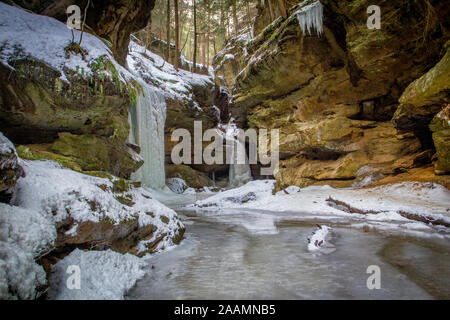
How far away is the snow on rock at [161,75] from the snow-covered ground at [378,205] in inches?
433

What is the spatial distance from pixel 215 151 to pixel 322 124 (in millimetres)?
12293

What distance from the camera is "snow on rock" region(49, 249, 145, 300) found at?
1903mm

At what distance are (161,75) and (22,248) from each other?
60.3 feet

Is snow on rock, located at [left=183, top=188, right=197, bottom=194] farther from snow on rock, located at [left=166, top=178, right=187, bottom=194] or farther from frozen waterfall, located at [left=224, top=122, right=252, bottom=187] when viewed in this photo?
frozen waterfall, located at [left=224, top=122, right=252, bottom=187]

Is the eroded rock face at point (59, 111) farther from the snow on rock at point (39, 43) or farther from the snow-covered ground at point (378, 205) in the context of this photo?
the snow-covered ground at point (378, 205)

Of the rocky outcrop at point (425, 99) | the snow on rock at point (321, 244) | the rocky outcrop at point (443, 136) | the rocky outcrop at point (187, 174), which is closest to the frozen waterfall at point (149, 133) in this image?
the rocky outcrop at point (187, 174)

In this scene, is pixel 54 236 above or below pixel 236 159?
below

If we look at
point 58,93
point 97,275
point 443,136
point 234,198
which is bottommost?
point 234,198

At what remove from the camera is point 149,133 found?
13.7 metres

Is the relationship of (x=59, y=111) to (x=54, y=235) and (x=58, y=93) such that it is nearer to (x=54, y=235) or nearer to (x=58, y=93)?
(x=58, y=93)

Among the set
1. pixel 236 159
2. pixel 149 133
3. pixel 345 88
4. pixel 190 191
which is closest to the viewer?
pixel 345 88

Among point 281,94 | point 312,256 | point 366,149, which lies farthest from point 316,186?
point 312,256

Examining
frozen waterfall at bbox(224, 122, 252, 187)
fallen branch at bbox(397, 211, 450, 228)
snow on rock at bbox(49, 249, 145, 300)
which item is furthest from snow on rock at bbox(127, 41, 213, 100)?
fallen branch at bbox(397, 211, 450, 228)

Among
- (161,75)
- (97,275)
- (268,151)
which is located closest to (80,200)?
(97,275)
